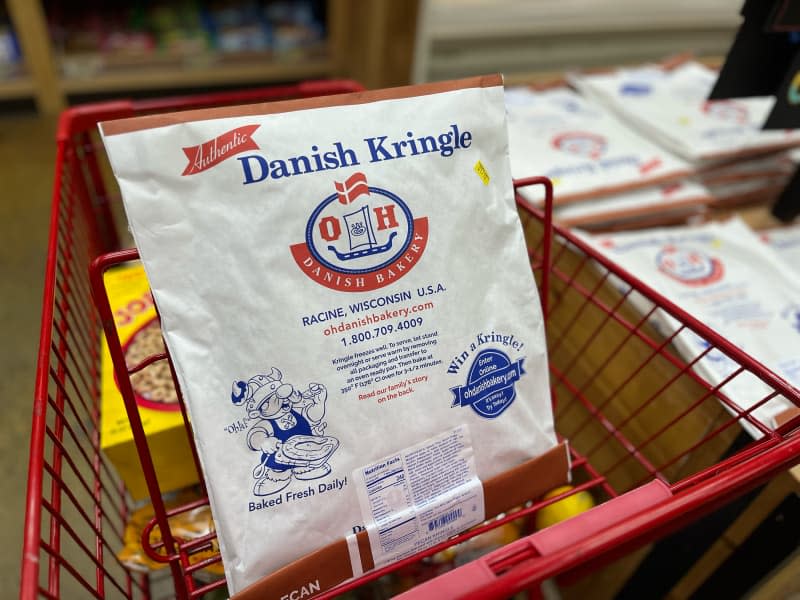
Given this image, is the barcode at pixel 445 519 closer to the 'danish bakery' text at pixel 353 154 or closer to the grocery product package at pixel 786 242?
the 'danish bakery' text at pixel 353 154

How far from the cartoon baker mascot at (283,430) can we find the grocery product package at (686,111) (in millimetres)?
893

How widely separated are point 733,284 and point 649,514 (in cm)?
58

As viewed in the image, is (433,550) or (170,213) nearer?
(170,213)

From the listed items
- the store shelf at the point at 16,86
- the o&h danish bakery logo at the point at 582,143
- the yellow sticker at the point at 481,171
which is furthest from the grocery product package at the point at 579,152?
the store shelf at the point at 16,86

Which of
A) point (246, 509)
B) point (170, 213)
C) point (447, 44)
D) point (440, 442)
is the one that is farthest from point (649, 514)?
point (447, 44)

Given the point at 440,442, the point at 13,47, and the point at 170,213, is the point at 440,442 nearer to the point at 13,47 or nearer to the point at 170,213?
the point at 170,213

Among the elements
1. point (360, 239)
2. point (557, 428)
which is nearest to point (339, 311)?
point (360, 239)

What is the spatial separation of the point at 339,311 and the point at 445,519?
238mm

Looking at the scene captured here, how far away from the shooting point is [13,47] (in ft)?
6.12

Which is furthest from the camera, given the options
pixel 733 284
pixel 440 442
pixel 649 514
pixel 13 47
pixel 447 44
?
pixel 447 44

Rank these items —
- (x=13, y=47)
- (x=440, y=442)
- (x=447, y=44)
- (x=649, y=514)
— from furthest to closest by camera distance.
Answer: (x=447, y=44) → (x=13, y=47) → (x=440, y=442) → (x=649, y=514)

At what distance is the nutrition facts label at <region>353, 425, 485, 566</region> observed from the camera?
528 millimetres

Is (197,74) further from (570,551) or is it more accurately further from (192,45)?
(570,551)

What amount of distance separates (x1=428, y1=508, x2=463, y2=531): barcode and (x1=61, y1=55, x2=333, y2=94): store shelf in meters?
1.93
